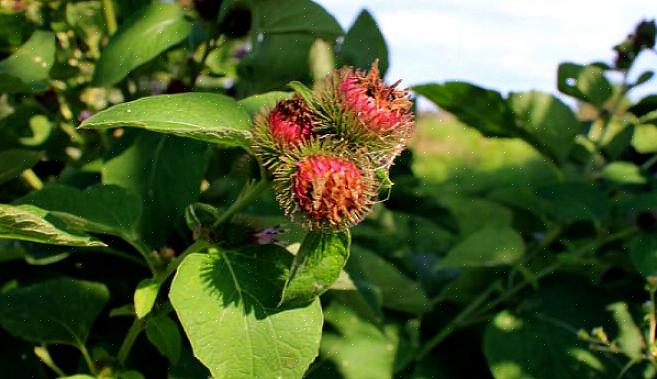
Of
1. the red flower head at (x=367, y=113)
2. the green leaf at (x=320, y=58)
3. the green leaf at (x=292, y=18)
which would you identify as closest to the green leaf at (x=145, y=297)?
the red flower head at (x=367, y=113)

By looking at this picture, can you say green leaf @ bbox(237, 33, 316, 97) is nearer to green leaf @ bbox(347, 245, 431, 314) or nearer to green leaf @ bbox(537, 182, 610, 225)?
green leaf @ bbox(347, 245, 431, 314)

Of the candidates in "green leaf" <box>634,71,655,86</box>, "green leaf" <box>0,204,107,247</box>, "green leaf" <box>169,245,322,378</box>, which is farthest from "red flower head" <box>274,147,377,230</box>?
"green leaf" <box>634,71,655,86</box>

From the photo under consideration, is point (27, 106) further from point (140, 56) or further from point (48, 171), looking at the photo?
point (140, 56)

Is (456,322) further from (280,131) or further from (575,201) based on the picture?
(280,131)

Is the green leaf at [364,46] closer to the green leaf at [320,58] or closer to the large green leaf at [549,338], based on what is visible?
the green leaf at [320,58]

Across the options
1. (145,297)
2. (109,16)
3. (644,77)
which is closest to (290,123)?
(145,297)
